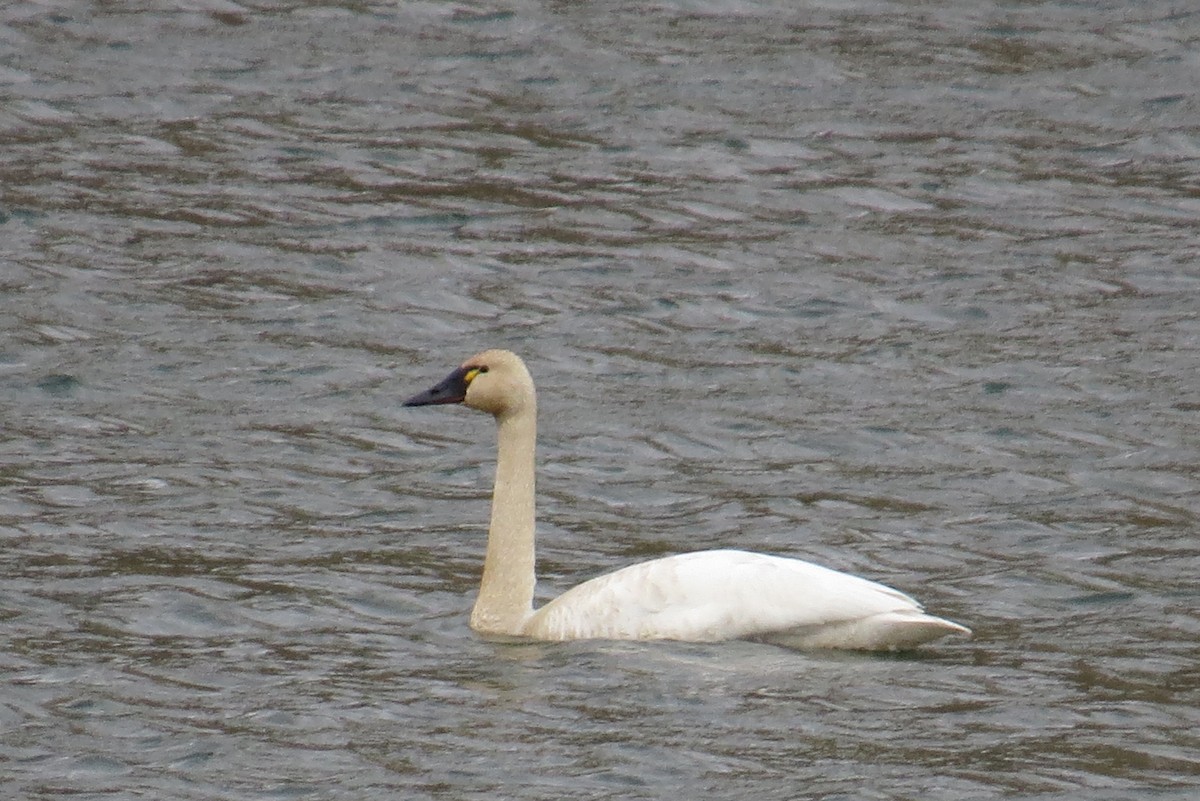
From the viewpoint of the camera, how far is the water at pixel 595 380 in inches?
326

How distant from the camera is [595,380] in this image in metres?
13.8

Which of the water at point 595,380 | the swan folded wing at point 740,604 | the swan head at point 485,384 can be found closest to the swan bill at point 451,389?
the swan head at point 485,384

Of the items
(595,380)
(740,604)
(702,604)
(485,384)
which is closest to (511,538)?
(485,384)

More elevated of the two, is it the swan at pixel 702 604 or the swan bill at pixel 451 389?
the swan bill at pixel 451 389

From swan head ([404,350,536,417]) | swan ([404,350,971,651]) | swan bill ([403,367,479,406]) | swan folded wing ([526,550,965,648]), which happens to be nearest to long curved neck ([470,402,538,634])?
A: swan ([404,350,971,651])

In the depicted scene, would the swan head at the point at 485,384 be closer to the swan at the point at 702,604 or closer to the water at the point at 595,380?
the swan at the point at 702,604

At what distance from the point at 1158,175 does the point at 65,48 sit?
8.94 metres

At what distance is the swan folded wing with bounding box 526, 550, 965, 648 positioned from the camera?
923 centimetres

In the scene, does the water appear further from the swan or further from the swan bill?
the swan bill

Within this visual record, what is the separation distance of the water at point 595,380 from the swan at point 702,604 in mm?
128

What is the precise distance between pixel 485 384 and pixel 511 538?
684 mm

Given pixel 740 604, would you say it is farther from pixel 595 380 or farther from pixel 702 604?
pixel 595 380

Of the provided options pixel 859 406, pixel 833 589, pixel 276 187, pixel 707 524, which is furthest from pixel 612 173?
pixel 833 589

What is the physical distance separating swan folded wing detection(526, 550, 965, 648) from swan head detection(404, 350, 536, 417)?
103cm
